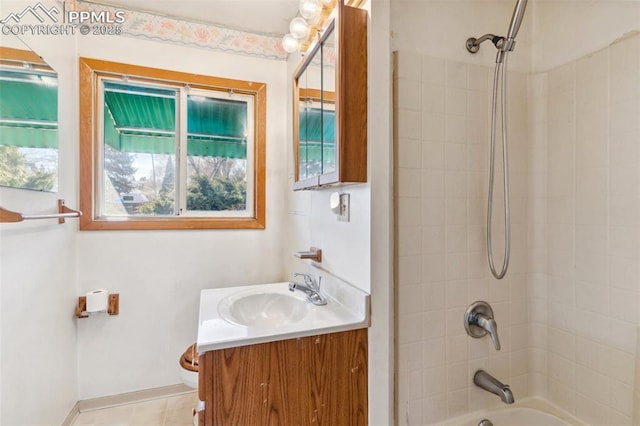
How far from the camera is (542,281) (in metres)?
1.44

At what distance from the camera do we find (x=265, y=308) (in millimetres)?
1656

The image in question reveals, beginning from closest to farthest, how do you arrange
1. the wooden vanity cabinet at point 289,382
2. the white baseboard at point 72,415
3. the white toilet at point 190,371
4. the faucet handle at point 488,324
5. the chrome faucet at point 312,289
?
Answer: the wooden vanity cabinet at point 289,382
the faucet handle at point 488,324
the chrome faucet at point 312,289
the white toilet at point 190,371
the white baseboard at point 72,415

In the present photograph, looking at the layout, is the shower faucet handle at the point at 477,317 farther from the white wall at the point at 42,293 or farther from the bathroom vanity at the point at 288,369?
the white wall at the point at 42,293

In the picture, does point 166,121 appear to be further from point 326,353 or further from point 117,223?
point 326,353

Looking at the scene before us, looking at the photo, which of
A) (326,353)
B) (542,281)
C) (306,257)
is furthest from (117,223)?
(542,281)

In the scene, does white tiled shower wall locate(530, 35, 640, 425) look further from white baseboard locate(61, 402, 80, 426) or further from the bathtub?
white baseboard locate(61, 402, 80, 426)

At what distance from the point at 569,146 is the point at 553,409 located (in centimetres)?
115

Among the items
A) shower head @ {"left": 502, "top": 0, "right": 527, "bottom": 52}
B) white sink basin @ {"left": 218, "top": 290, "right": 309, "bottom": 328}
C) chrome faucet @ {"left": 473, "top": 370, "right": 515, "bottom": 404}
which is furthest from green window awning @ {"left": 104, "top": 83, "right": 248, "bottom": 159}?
chrome faucet @ {"left": 473, "top": 370, "right": 515, "bottom": 404}

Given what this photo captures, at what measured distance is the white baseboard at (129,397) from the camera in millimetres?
1872

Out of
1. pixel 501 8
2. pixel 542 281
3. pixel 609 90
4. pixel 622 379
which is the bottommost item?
pixel 622 379

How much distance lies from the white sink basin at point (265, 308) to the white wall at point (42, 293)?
2.49ft

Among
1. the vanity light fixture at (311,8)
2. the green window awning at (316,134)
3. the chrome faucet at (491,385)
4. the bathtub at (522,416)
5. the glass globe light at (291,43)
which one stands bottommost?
the bathtub at (522,416)

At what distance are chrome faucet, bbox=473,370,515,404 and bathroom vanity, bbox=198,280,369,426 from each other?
0.52 m

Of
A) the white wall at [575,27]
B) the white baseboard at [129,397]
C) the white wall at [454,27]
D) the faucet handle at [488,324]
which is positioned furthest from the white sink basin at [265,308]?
the white wall at [575,27]
